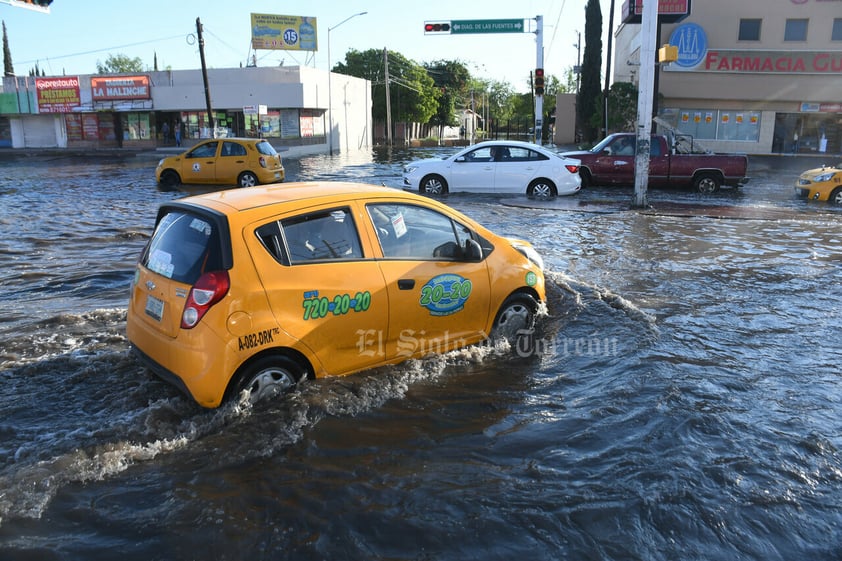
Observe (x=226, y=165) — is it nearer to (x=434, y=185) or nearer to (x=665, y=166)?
(x=434, y=185)

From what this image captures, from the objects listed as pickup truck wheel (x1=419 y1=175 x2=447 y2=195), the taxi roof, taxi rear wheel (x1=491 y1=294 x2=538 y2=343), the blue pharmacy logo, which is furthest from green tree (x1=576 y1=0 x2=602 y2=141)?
the taxi roof

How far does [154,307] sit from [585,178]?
16.7 meters

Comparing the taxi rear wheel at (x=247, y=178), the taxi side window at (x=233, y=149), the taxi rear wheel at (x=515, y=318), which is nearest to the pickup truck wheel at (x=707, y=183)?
the taxi rear wheel at (x=247, y=178)

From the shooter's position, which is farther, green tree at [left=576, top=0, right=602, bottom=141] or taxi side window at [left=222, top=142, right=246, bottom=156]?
green tree at [left=576, top=0, right=602, bottom=141]

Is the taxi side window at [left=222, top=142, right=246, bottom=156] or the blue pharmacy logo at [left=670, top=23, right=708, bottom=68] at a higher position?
the blue pharmacy logo at [left=670, top=23, right=708, bottom=68]

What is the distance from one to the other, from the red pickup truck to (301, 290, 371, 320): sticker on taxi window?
15778 millimetres

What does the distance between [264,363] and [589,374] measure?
2.71 metres

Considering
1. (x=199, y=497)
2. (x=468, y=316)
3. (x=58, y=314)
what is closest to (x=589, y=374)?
(x=468, y=316)

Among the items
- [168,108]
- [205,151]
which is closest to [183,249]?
[205,151]

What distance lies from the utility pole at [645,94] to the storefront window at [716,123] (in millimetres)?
19788

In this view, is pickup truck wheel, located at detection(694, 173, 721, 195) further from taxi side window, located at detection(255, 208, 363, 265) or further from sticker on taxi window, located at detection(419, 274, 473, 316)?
taxi side window, located at detection(255, 208, 363, 265)

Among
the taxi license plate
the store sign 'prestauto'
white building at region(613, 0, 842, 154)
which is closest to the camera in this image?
the taxi license plate

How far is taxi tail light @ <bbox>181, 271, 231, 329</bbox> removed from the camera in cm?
430

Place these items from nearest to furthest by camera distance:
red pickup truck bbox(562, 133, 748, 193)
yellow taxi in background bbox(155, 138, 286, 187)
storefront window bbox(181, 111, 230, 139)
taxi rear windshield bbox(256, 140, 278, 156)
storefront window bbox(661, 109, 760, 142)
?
red pickup truck bbox(562, 133, 748, 193) → yellow taxi in background bbox(155, 138, 286, 187) → taxi rear windshield bbox(256, 140, 278, 156) → storefront window bbox(661, 109, 760, 142) → storefront window bbox(181, 111, 230, 139)
